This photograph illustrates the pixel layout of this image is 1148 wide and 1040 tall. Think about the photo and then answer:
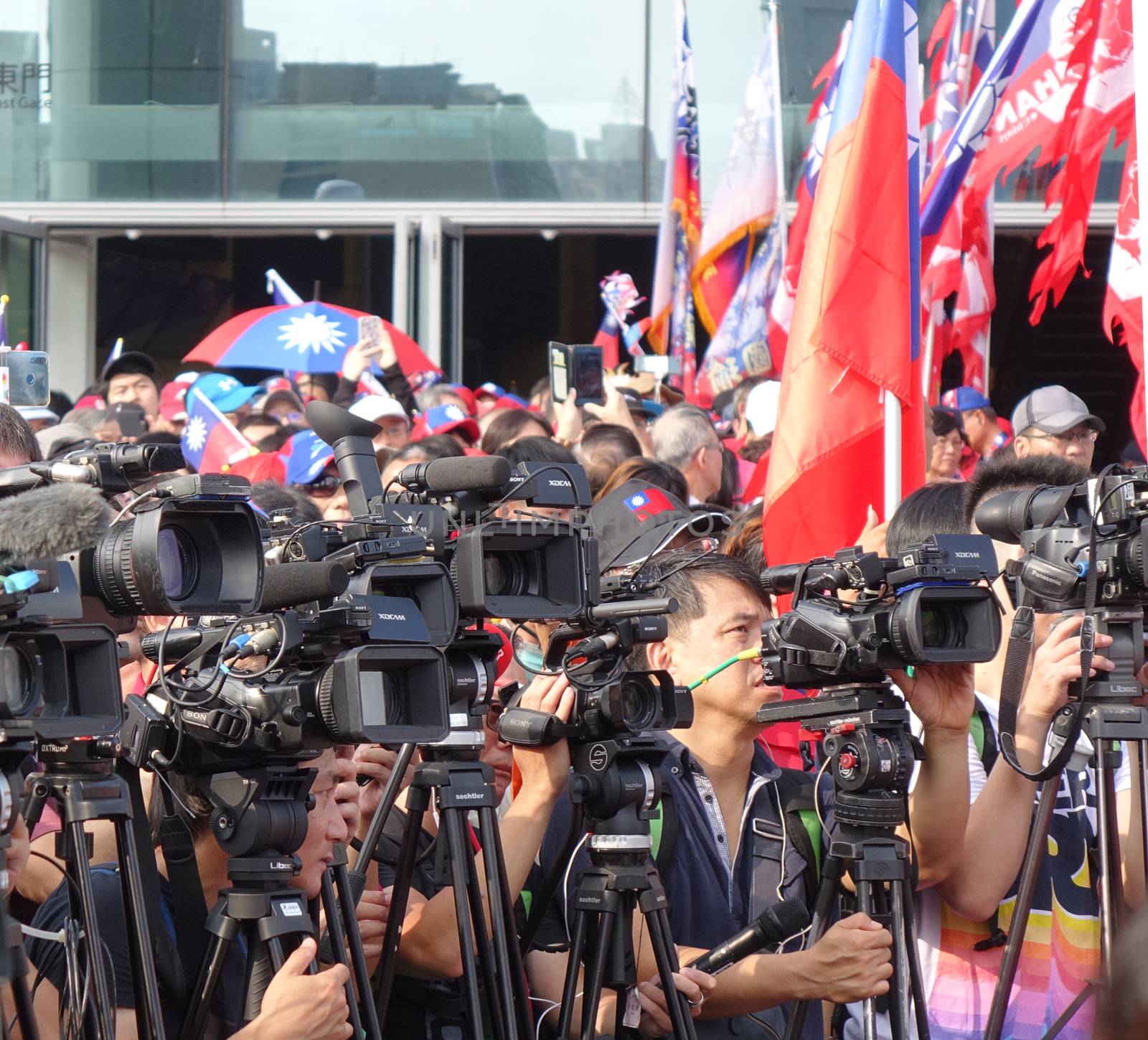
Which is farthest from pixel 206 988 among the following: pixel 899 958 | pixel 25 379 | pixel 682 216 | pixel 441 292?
pixel 441 292

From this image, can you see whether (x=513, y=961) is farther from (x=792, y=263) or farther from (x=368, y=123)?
(x=368, y=123)

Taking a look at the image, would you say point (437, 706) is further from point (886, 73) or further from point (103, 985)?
point (886, 73)

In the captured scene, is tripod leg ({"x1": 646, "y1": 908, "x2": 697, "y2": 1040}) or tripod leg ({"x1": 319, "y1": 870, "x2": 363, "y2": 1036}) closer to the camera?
tripod leg ({"x1": 319, "y1": 870, "x2": 363, "y2": 1036})

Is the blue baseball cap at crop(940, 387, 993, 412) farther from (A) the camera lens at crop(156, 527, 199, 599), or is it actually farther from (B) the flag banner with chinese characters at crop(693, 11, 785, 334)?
(A) the camera lens at crop(156, 527, 199, 599)

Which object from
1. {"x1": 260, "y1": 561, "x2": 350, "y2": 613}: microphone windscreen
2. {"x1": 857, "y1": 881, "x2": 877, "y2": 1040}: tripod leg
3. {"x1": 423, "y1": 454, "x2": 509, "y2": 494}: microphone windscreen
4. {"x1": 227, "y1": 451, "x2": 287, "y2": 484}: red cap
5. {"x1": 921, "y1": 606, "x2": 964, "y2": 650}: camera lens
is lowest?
{"x1": 857, "y1": 881, "x2": 877, "y2": 1040}: tripod leg

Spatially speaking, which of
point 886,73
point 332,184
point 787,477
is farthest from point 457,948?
point 332,184

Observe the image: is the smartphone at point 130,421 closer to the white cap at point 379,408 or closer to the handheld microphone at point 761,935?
the white cap at point 379,408

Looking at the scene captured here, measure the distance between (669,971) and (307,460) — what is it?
2.98 metres

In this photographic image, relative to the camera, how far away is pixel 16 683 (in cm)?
206

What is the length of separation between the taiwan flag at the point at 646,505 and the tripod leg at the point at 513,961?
1092 mm

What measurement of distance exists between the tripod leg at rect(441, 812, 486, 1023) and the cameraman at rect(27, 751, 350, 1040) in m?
0.21

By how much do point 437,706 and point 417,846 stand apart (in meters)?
0.58

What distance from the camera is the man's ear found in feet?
11.5

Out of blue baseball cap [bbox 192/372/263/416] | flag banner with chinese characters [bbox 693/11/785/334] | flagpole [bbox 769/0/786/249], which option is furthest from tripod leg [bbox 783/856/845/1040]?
flag banner with chinese characters [bbox 693/11/785/334]
